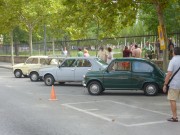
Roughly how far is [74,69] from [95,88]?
Answer: 11.1ft

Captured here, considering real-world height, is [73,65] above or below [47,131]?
above

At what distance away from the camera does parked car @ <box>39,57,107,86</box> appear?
1847cm

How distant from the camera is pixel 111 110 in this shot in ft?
38.2

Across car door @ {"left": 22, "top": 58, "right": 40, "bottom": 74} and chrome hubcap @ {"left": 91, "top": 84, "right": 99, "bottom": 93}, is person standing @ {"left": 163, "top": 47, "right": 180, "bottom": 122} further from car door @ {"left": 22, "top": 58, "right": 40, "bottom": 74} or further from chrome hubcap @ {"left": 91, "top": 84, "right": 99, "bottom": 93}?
car door @ {"left": 22, "top": 58, "right": 40, "bottom": 74}

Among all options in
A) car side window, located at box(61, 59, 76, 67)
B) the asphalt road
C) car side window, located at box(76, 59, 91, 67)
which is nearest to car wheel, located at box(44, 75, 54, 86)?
car side window, located at box(61, 59, 76, 67)

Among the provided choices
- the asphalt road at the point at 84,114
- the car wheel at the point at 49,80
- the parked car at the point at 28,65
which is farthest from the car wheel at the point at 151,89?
the parked car at the point at 28,65

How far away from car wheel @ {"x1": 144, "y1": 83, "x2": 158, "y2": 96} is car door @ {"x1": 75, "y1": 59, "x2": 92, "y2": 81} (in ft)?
13.3

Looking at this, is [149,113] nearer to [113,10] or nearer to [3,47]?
[113,10]

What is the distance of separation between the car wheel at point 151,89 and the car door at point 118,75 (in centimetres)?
72

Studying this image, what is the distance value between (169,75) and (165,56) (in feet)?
28.5

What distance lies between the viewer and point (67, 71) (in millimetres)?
18828

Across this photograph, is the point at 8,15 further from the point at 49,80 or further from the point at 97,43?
the point at 49,80

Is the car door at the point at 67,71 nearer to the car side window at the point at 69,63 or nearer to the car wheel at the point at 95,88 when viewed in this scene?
the car side window at the point at 69,63

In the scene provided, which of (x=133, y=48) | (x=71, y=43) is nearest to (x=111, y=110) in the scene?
(x=133, y=48)
